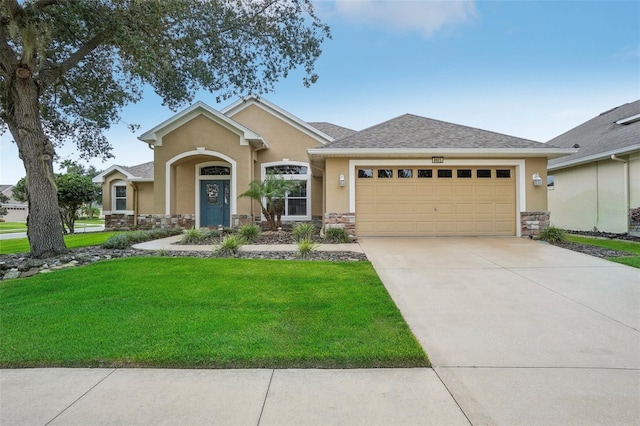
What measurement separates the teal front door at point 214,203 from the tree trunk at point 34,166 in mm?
6741

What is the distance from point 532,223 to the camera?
11.0 meters

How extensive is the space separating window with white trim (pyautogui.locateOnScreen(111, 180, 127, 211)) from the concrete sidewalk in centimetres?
1778

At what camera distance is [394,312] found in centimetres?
426

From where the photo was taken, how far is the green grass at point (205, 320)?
124 inches

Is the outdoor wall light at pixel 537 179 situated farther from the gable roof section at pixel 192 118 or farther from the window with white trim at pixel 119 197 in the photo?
the window with white trim at pixel 119 197

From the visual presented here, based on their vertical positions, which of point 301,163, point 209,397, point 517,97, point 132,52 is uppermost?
point 517,97

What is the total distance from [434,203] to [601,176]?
Answer: 7.77 meters

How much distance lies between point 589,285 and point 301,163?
1136cm

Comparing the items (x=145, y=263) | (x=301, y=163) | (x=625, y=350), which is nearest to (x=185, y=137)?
(x=301, y=163)

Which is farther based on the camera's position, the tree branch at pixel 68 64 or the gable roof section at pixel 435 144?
the gable roof section at pixel 435 144

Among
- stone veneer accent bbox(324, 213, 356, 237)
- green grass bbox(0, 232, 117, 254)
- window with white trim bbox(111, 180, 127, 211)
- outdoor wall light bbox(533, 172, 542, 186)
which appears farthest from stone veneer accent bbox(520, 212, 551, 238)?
window with white trim bbox(111, 180, 127, 211)

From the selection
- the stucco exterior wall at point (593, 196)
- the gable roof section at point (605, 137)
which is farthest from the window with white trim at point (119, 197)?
the stucco exterior wall at point (593, 196)

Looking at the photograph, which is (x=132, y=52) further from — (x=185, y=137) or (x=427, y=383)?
(x=427, y=383)

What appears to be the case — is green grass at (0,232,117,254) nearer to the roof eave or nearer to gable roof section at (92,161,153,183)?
gable roof section at (92,161,153,183)
